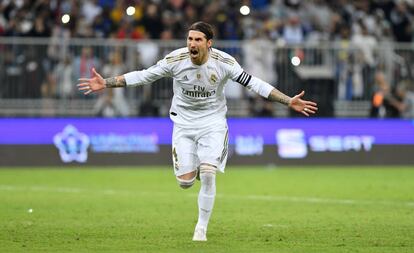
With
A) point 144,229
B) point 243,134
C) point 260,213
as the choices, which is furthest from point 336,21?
point 144,229

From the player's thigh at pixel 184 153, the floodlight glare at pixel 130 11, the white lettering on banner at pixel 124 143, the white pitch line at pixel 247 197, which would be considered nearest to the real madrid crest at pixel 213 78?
the player's thigh at pixel 184 153

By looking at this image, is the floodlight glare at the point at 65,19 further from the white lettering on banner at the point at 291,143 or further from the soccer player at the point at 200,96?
the soccer player at the point at 200,96

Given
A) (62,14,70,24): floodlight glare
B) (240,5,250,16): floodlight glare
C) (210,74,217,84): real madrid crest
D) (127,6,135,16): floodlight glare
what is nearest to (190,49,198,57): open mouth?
(210,74,217,84): real madrid crest

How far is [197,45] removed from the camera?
11406mm

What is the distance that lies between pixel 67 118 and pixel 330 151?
6651 mm

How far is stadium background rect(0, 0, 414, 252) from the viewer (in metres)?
21.9

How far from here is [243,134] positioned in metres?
24.9

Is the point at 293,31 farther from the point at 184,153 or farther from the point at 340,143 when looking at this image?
the point at 184,153

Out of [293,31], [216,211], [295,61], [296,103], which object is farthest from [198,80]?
[293,31]

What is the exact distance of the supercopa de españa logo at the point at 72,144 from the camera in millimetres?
23922

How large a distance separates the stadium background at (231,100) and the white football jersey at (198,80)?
19.7 ft

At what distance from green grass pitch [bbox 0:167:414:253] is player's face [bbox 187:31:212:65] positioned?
2080 mm

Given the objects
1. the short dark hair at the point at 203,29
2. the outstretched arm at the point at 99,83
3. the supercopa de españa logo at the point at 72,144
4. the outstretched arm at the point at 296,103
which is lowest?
the supercopa de españa logo at the point at 72,144

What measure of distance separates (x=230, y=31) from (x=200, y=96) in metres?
15.2
